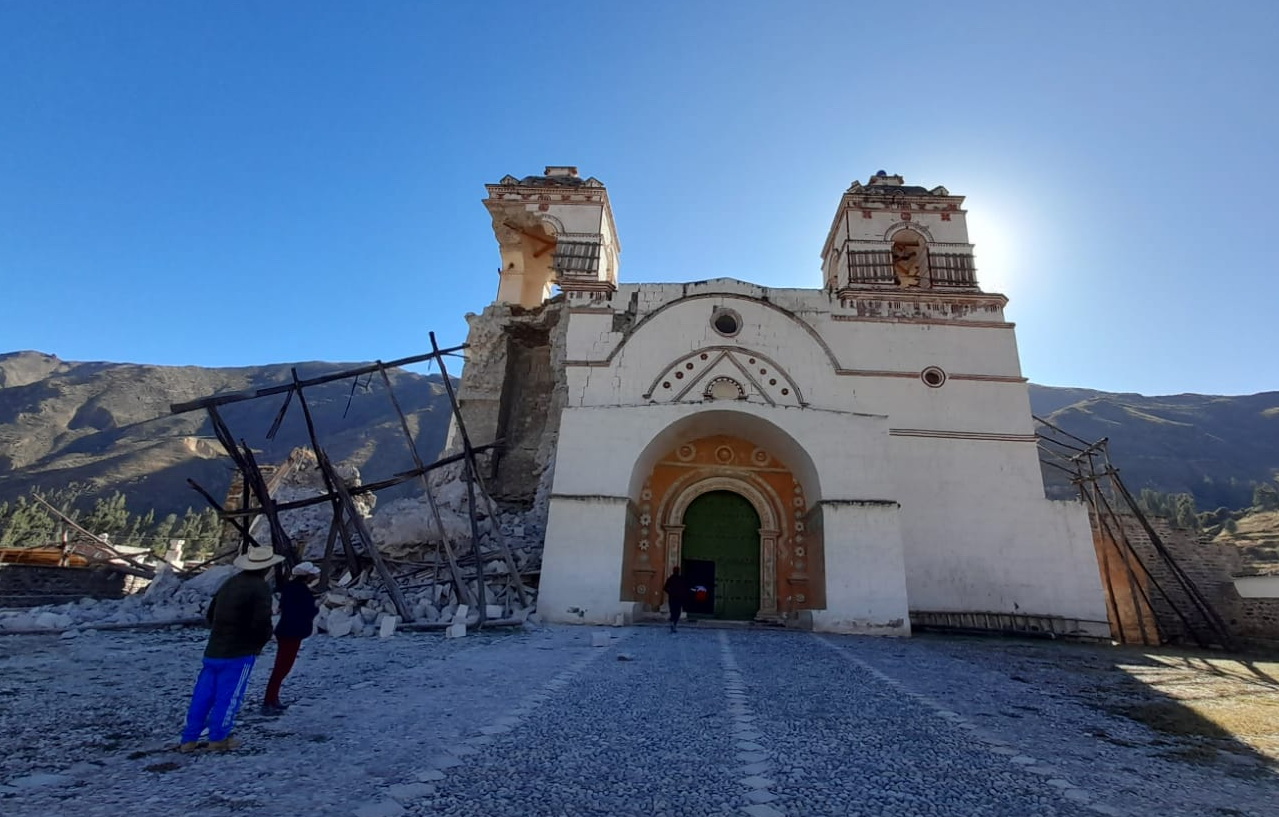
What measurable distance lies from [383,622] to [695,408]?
6.55m

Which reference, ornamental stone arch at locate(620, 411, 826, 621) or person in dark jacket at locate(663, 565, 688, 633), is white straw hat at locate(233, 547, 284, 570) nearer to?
person in dark jacket at locate(663, 565, 688, 633)

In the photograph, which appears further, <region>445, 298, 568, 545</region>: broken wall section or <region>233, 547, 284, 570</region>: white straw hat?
<region>445, 298, 568, 545</region>: broken wall section

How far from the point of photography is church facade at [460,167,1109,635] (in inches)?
437

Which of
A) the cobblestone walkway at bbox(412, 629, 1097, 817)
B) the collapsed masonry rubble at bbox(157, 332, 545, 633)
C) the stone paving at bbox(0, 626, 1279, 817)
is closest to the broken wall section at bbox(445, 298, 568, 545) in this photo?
the collapsed masonry rubble at bbox(157, 332, 545, 633)

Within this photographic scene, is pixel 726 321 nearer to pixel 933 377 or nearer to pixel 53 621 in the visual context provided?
pixel 933 377

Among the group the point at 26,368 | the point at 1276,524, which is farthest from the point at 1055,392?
the point at 26,368

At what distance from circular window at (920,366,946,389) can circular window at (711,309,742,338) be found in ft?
15.0

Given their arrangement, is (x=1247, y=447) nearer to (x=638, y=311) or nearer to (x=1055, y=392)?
(x=1055, y=392)

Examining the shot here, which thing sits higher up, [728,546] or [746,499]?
[746,499]

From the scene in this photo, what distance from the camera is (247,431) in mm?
76500

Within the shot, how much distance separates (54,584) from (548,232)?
1437 cm

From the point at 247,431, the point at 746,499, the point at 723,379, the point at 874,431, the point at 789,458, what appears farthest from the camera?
the point at 247,431

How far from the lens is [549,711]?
446 centimetres

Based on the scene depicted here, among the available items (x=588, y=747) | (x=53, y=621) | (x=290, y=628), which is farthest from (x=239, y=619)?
(x=53, y=621)
